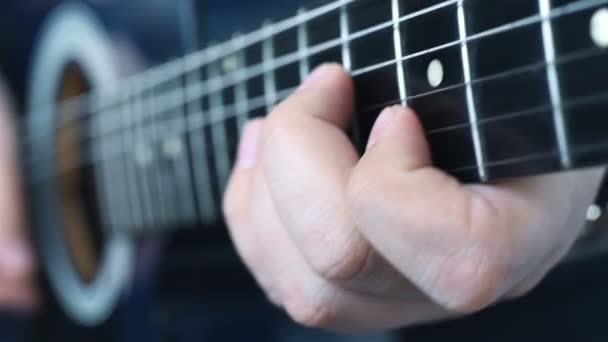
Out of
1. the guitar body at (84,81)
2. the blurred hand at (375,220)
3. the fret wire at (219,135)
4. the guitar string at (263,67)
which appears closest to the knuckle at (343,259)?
the blurred hand at (375,220)

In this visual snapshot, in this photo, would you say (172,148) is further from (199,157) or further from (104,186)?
(104,186)

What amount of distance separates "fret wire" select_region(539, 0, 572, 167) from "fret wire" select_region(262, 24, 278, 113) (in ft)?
0.88

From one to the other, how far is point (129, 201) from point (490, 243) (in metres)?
0.60

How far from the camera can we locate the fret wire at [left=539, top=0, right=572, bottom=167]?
17.5 inches

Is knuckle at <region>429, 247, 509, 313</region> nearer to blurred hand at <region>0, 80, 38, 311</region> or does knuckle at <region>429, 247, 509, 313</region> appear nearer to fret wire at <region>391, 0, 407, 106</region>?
fret wire at <region>391, 0, 407, 106</region>

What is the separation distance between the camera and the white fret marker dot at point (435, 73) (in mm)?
519

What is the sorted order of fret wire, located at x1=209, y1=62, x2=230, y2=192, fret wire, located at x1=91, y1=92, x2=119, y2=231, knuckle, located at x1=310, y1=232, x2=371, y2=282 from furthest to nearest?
fret wire, located at x1=91, y1=92, x2=119, y2=231 < fret wire, located at x1=209, y1=62, x2=230, y2=192 < knuckle, located at x1=310, y1=232, x2=371, y2=282

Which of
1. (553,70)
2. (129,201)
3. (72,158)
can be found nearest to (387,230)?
(553,70)

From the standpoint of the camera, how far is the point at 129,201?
100 centimetres

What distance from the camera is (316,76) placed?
601 millimetres

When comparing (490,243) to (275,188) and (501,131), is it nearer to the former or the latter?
(501,131)

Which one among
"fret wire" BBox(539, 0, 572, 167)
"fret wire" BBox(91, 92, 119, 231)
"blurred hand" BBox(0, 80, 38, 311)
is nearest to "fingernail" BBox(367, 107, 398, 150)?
→ "fret wire" BBox(539, 0, 572, 167)

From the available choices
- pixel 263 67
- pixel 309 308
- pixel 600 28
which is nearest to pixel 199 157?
pixel 263 67

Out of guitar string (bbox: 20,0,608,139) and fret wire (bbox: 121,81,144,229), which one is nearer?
guitar string (bbox: 20,0,608,139)
